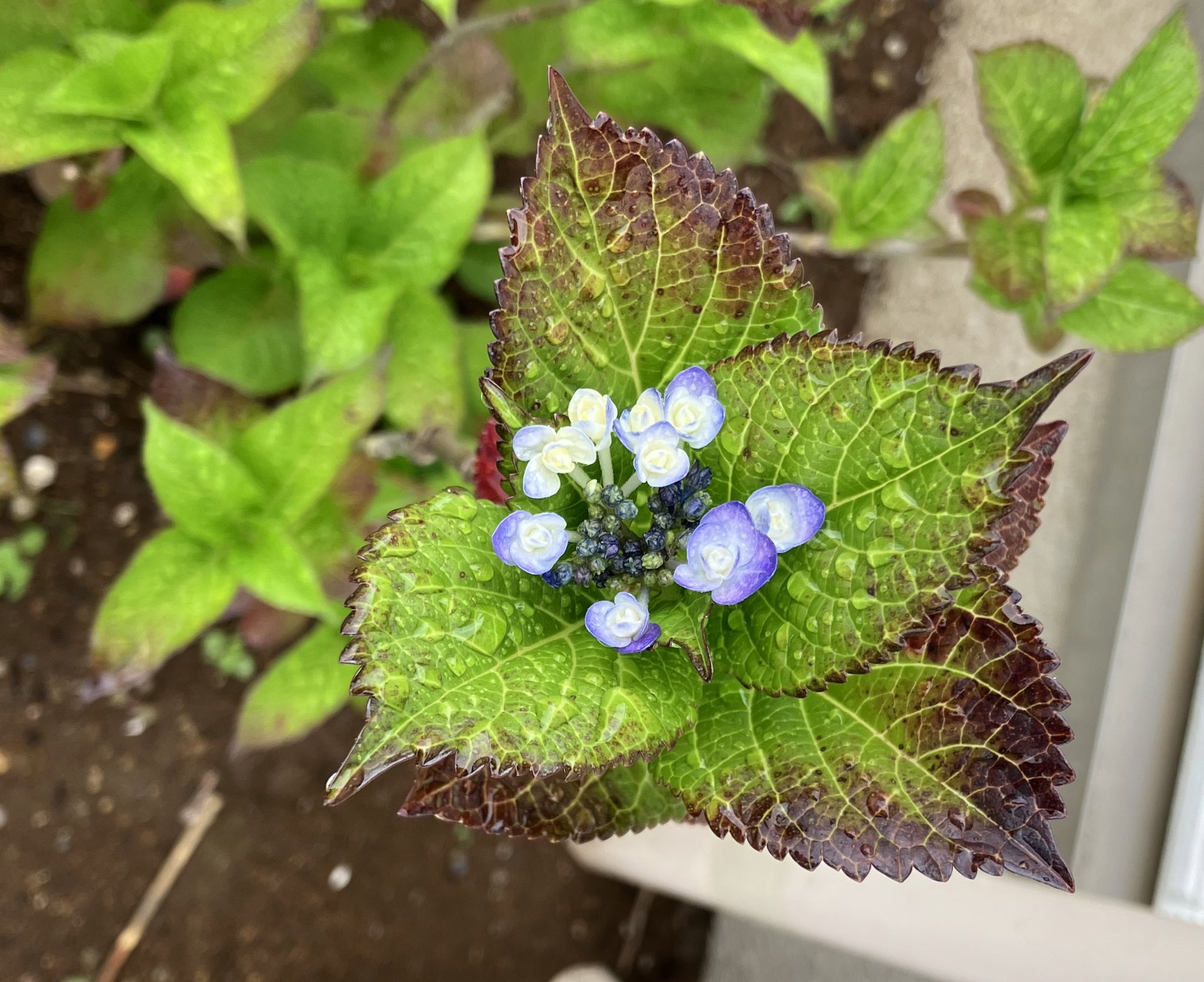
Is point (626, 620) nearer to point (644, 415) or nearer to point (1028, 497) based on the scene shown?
point (644, 415)

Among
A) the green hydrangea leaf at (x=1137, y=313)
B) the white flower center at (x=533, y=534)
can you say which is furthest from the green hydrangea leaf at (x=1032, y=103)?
the white flower center at (x=533, y=534)

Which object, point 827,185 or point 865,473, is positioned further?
point 827,185

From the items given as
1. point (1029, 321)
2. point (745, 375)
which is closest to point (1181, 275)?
point (1029, 321)

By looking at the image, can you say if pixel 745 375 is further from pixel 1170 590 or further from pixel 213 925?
pixel 213 925

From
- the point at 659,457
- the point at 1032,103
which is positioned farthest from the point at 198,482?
the point at 1032,103

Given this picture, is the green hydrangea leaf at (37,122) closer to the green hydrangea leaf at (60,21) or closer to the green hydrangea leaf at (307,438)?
the green hydrangea leaf at (60,21)

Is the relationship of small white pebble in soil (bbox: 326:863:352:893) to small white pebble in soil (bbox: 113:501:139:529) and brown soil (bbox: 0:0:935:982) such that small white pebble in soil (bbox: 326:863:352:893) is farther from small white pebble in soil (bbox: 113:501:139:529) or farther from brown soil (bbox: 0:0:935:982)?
small white pebble in soil (bbox: 113:501:139:529)
